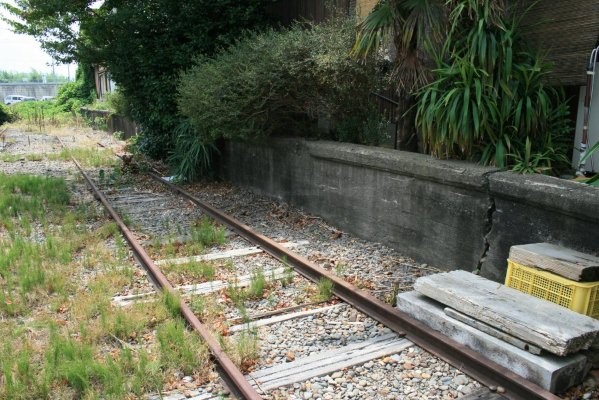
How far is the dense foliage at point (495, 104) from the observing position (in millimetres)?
5188

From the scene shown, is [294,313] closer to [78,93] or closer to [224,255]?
[224,255]

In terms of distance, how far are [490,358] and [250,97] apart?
5.73 meters

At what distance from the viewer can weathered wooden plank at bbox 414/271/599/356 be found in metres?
3.24

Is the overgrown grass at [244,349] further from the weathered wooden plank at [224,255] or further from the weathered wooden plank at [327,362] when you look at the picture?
the weathered wooden plank at [224,255]

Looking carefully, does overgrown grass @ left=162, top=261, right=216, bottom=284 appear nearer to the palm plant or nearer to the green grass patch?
the green grass patch

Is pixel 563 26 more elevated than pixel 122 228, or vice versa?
pixel 563 26

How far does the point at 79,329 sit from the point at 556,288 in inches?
149

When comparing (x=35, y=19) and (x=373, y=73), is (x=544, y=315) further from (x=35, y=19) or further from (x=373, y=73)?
(x=35, y=19)

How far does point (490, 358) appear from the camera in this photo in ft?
11.7

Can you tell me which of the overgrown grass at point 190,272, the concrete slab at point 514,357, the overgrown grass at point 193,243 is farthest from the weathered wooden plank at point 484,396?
the overgrown grass at point 193,243

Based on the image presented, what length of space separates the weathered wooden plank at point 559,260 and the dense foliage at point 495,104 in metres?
1.20

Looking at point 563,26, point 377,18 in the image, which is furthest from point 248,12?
point 563,26

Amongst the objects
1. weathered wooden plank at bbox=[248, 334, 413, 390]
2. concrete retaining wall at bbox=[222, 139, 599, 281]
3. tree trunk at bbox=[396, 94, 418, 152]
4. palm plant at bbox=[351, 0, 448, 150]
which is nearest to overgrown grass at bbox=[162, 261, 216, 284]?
weathered wooden plank at bbox=[248, 334, 413, 390]

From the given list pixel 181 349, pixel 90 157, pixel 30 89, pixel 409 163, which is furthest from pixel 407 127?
pixel 30 89
